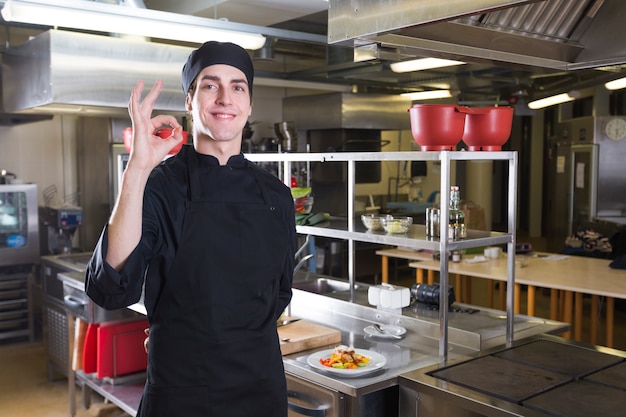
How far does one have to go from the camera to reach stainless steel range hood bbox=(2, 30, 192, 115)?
4.17m

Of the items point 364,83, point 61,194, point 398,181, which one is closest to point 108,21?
point 61,194

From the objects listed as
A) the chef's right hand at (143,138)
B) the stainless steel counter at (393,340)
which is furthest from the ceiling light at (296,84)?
the chef's right hand at (143,138)

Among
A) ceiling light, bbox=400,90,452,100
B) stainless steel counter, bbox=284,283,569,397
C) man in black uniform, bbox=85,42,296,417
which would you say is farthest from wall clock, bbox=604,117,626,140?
man in black uniform, bbox=85,42,296,417

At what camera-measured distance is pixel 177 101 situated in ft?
15.6

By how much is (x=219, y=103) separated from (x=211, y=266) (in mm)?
437

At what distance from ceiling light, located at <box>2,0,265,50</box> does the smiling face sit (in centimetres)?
167

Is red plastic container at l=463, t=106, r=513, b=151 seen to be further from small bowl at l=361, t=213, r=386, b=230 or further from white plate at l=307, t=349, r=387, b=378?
white plate at l=307, t=349, r=387, b=378

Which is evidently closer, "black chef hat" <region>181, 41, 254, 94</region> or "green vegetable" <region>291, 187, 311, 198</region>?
"black chef hat" <region>181, 41, 254, 94</region>

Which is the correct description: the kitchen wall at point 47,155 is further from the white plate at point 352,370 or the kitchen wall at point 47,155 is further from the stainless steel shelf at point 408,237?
the white plate at point 352,370

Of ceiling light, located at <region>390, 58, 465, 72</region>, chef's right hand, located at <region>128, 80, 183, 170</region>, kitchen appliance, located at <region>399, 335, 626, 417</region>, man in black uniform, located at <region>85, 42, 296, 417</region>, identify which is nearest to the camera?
chef's right hand, located at <region>128, 80, 183, 170</region>

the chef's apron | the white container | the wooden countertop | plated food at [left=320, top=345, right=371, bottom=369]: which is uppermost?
the chef's apron

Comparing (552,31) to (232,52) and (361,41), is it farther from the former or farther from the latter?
(232,52)

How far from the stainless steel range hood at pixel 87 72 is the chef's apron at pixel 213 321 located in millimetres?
2676

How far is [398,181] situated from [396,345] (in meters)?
6.85
